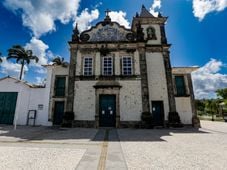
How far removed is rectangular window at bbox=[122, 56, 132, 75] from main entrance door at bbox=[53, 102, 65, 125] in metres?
7.36

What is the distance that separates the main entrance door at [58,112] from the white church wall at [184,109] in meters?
12.1

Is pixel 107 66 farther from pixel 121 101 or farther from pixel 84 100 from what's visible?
pixel 84 100

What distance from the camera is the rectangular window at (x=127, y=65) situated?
47.9 feet

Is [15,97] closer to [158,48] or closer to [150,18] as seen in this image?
[158,48]

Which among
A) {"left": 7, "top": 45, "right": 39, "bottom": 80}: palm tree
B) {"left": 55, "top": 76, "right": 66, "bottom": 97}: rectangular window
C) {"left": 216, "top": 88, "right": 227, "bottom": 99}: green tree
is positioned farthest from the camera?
{"left": 216, "top": 88, "right": 227, "bottom": 99}: green tree

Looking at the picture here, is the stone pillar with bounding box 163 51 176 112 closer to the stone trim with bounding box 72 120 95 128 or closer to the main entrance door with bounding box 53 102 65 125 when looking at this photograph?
the stone trim with bounding box 72 120 95 128

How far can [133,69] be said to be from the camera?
571 inches

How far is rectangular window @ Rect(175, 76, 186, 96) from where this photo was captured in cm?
1546

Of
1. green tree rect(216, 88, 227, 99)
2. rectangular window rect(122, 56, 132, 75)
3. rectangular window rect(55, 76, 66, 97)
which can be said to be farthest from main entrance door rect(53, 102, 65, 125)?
green tree rect(216, 88, 227, 99)

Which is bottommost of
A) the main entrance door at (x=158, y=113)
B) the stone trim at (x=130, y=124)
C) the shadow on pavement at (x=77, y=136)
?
the shadow on pavement at (x=77, y=136)

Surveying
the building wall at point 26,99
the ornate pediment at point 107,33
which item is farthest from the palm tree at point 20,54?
the ornate pediment at point 107,33

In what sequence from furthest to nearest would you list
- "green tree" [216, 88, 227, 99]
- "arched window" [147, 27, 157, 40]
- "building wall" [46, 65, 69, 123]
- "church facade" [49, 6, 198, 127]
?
"green tree" [216, 88, 227, 99], "arched window" [147, 27, 157, 40], "building wall" [46, 65, 69, 123], "church facade" [49, 6, 198, 127]

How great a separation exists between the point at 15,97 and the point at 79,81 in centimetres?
731

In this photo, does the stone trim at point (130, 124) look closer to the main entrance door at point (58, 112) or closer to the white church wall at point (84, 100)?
the white church wall at point (84, 100)
